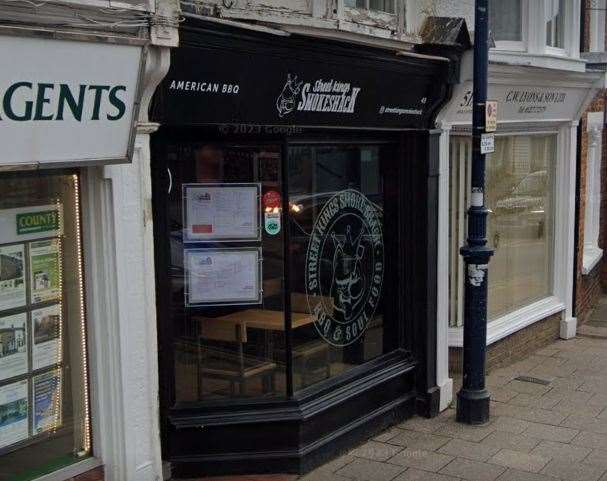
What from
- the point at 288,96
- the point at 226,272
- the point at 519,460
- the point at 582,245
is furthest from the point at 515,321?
the point at 288,96

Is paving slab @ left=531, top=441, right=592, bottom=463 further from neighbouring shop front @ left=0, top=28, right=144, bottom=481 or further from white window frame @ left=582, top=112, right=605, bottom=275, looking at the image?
white window frame @ left=582, top=112, right=605, bottom=275

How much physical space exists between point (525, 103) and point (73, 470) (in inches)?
226

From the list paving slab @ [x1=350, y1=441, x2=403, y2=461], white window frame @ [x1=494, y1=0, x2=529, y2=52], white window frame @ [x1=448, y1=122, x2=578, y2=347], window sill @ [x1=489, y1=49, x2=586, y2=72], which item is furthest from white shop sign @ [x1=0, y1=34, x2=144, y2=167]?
white window frame @ [x1=448, y1=122, x2=578, y2=347]

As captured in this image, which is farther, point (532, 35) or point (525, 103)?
point (532, 35)

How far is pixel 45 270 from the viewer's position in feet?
15.9

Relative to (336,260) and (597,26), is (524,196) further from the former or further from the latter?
(597,26)

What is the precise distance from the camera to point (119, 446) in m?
5.03

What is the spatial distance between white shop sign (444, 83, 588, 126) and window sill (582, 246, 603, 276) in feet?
7.58

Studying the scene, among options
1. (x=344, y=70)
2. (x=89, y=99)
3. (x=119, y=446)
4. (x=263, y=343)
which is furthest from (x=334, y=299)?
(x=89, y=99)

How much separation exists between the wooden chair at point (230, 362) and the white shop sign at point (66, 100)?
5.91ft

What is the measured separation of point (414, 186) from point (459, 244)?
143 cm

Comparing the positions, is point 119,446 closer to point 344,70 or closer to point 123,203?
point 123,203

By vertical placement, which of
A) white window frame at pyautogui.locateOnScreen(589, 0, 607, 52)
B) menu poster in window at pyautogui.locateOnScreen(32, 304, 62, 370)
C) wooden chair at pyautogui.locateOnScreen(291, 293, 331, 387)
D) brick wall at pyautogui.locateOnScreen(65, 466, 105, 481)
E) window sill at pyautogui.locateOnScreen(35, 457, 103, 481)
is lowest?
brick wall at pyautogui.locateOnScreen(65, 466, 105, 481)

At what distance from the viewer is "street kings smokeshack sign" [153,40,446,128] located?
5.08 m
